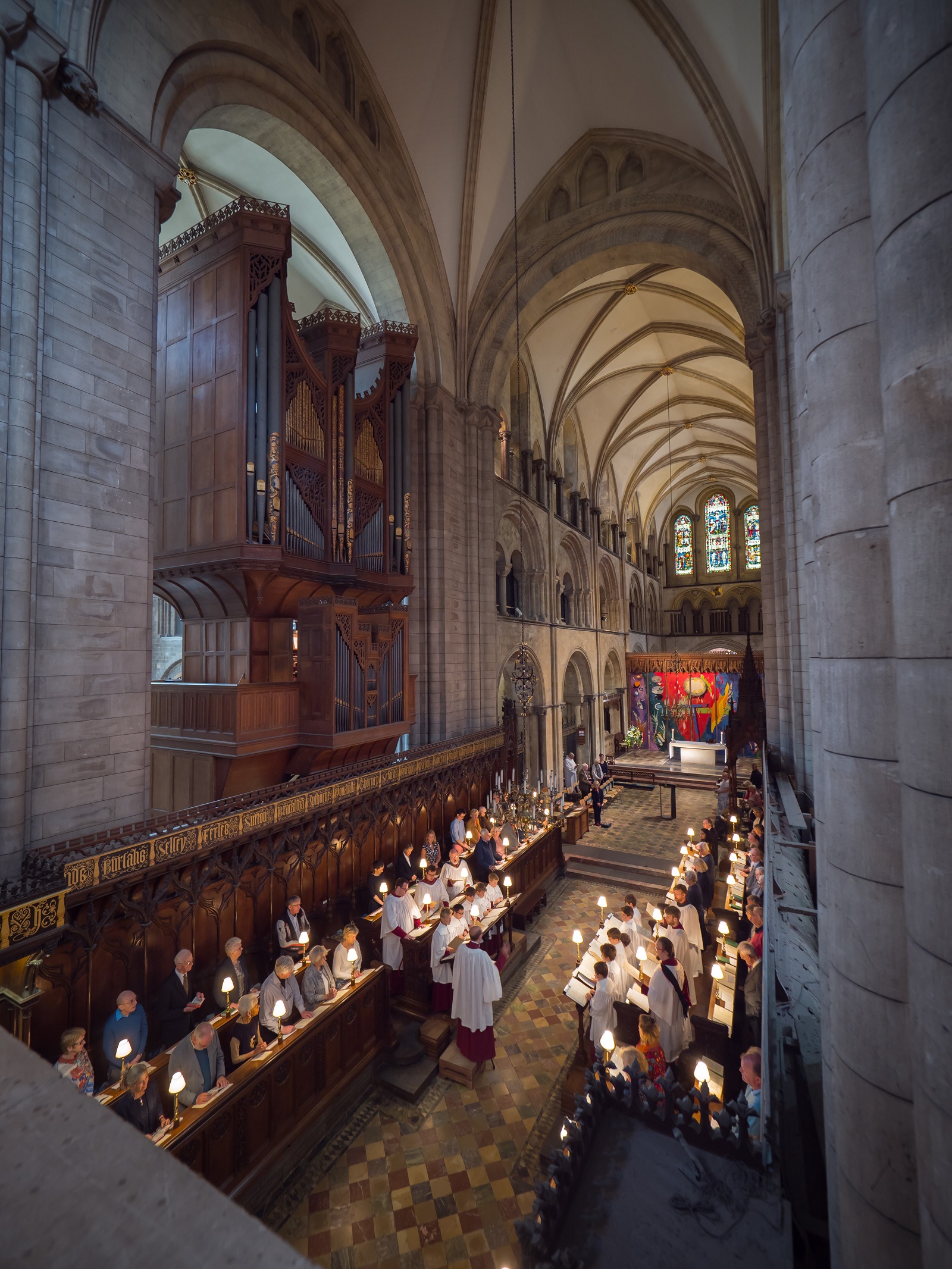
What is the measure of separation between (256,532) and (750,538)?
33.9 meters

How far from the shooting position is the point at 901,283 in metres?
1.52

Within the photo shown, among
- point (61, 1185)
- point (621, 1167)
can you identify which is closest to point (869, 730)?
point (61, 1185)

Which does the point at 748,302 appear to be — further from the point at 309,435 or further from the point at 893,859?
the point at 893,859

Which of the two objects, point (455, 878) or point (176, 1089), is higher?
point (176, 1089)

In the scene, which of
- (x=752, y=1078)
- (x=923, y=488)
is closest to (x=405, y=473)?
(x=752, y=1078)

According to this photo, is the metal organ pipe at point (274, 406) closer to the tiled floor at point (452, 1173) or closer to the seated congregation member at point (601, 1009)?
the seated congregation member at point (601, 1009)

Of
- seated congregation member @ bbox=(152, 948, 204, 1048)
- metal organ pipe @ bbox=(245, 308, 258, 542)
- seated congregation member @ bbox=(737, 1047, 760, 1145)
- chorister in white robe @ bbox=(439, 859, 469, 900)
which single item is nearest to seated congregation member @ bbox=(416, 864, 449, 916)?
chorister in white robe @ bbox=(439, 859, 469, 900)

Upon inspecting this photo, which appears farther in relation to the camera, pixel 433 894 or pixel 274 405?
pixel 433 894

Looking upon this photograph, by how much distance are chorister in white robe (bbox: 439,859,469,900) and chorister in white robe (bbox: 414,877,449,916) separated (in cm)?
20

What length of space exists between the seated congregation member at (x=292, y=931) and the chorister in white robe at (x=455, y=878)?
235cm

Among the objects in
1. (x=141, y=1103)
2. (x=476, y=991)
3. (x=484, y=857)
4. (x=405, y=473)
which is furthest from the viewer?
(x=405, y=473)

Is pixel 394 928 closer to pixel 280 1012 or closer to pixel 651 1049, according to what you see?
pixel 280 1012

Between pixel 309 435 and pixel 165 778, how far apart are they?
5127 millimetres

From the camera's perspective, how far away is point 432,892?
820 centimetres
